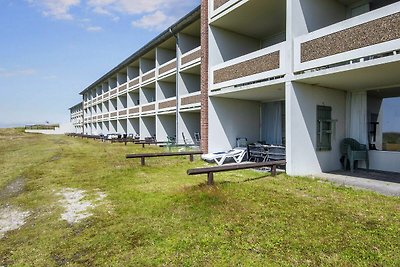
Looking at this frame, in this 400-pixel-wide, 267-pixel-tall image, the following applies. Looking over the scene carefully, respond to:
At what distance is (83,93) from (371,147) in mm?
56193

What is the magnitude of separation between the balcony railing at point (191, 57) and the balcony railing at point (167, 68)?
1.71 meters

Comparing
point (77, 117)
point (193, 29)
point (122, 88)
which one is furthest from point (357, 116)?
point (77, 117)

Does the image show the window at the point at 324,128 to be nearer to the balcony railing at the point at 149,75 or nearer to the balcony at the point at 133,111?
the balcony railing at the point at 149,75

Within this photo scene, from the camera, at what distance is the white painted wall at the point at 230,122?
44.3ft

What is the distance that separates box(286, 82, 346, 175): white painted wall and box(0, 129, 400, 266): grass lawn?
1.73 metres

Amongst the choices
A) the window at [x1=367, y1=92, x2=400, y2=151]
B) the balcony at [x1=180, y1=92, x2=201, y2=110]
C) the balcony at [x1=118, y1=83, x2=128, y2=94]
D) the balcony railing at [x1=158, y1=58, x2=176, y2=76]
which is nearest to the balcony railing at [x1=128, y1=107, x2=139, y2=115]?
the balcony at [x1=118, y1=83, x2=128, y2=94]

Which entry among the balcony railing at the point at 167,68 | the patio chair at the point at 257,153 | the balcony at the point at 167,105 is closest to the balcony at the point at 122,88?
the balcony railing at the point at 167,68

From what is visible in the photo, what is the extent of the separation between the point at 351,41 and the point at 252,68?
4004 mm

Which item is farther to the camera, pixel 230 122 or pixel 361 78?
pixel 230 122

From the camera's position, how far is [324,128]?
10.0m

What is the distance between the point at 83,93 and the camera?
56500mm

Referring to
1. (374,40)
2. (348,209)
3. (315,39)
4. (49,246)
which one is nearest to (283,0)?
(315,39)

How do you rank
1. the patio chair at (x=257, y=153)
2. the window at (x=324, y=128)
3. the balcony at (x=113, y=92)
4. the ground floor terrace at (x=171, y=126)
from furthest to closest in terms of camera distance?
1. the balcony at (x=113, y=92)
2. the ground floor terrace at (x=171, y=126)
3. the patio chair at (x=257, y=153)
4. the window at (x=324, y=128)

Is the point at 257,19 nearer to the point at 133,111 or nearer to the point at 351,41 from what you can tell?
the point at 351,41
